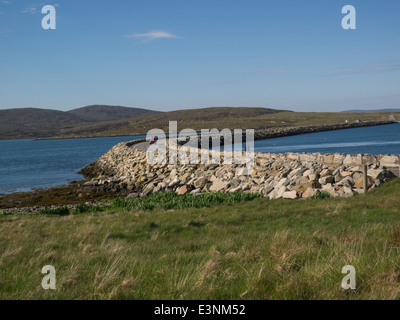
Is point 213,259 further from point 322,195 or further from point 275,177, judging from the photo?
point 275,177

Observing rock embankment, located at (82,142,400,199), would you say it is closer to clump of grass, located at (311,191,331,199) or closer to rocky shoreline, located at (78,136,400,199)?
rocky shoreline, located at (78,136,400,199)

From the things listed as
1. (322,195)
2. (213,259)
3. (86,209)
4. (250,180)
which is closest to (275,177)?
(250,180)

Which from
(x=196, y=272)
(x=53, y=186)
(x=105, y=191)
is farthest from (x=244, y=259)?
(x=53, y=186)

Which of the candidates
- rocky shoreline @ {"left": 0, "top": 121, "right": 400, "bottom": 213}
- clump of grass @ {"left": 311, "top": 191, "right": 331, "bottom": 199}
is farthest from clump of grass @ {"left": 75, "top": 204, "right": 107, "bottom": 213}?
clump of grass @ {"left": 311, "top": 191, "right": 331, "bottom": 199}

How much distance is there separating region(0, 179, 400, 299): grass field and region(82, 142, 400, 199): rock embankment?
4.95 m

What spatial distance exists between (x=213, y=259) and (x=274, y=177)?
15545 millimetres

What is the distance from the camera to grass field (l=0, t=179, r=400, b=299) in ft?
16.1

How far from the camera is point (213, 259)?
6.36 metres

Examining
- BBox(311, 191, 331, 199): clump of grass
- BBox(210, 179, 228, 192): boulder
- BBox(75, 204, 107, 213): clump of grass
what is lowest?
BBox(75, 204, 107, 213): clump of grass

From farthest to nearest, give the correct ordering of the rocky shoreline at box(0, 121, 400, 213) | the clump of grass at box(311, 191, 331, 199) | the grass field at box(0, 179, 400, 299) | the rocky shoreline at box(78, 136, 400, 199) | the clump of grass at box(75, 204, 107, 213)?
the clump of grass at box(75, 204, 107, 213), the rocky shoreline at box(0, 121, 400, 213), the rocky shoreline at box(78, 136, 400, 199), the clump of grass at box(311, 191, 331, 199), the grass field at box(0, 179, 400, 299)

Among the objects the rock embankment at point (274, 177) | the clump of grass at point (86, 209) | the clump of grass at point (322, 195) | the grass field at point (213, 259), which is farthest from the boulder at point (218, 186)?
A: the grass field at point (213, 259)

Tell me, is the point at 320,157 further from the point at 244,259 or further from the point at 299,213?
the point at 244,259

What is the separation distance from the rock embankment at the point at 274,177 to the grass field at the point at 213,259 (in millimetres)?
4954
